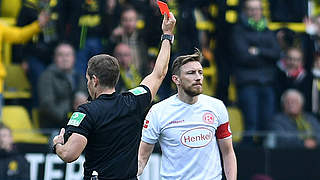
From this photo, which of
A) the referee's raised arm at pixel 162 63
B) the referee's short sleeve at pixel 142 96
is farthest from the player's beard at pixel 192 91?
the referee's short sleeve at pixel 142 96

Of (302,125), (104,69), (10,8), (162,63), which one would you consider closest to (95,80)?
(104,69)

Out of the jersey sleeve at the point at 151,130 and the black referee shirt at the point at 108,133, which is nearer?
the black referee shirt at the point at 108,133

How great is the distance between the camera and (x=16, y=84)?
1205 cm

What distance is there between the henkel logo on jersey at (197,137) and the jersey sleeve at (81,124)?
1689 millimetres

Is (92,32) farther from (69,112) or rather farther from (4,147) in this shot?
(4,147)

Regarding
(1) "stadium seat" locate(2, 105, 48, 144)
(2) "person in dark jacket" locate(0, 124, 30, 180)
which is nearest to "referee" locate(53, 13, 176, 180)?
(2) "person in dark jacket" locate(0, 124, 30, 180)

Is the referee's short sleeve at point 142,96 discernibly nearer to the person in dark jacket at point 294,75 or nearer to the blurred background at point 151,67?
the blurred background at point 151,67

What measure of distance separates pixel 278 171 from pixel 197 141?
15.9 ft

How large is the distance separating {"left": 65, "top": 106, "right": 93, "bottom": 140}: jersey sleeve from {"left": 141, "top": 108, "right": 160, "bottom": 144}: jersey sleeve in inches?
64.1

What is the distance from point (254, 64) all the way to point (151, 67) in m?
1.64

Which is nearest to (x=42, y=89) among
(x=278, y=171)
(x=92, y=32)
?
(x=92, y=32)

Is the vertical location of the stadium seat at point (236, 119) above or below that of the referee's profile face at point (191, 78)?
below

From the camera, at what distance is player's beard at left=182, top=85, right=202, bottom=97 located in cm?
763

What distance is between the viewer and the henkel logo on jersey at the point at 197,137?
768 cm
